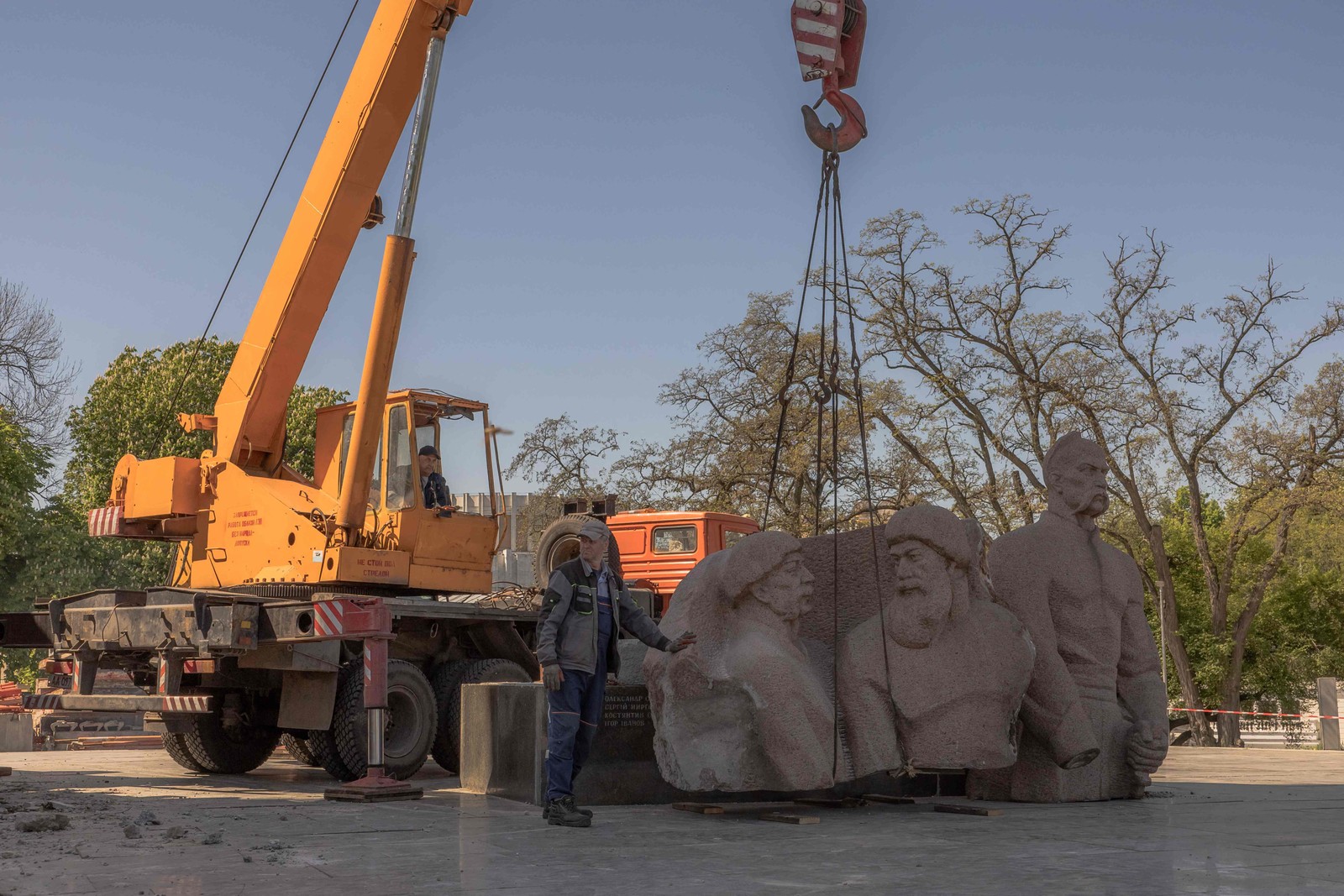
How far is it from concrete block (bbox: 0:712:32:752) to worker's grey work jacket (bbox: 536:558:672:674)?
12.2m

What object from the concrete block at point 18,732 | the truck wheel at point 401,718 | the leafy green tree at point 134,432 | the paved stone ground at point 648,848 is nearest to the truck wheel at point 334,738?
the truck wheel at point 401,718

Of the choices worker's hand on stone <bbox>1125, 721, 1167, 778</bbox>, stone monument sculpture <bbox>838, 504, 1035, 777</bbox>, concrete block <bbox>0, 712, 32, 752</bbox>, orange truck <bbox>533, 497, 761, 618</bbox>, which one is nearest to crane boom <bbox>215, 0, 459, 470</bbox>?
stone monument sculpture <bbox>838, 504, 1035, 777</bbox>

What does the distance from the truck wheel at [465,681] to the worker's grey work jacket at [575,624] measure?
11.6 ft

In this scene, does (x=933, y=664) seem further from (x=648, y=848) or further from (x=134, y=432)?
(x=134, y=432)

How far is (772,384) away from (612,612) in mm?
22552

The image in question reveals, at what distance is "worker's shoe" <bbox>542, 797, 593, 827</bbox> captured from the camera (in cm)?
666

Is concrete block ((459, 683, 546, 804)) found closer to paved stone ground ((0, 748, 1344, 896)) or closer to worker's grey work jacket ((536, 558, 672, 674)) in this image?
paved stone ground ((0, 748, 1344, 896))

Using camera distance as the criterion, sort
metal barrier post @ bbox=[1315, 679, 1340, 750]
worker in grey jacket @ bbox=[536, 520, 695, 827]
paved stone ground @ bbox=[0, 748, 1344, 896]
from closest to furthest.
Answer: paved stone ground @ bbox=[0, 748, 1344, 896] < worker in grey jacket @ bbox=[536, 520, 695, 827] < metal barrier post @ bbox=[1315, 679, 1340, 750]

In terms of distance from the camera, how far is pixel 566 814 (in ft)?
22.0

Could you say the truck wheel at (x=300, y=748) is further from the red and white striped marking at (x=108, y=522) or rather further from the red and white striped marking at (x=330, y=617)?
the red and white striped marking at (x=330, y=617)

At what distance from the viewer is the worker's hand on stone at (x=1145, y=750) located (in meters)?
7.96

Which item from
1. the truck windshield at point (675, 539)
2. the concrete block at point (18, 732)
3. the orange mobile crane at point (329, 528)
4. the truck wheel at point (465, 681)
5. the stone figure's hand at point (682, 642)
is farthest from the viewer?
the truck windshield at point (675, 539)

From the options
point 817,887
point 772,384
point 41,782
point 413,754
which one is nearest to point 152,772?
point 41,782

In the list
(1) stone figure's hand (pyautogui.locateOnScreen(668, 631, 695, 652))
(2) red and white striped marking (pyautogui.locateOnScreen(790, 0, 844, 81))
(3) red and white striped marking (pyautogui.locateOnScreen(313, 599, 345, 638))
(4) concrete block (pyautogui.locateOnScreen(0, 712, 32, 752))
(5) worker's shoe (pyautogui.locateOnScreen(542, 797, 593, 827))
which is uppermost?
(2) red and white striped marking (pyautogui.locateOnScreen(790, 0, 844, 81))
